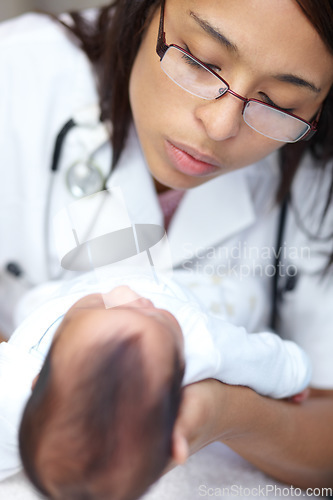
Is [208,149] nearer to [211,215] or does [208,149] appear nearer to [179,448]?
[211,215]

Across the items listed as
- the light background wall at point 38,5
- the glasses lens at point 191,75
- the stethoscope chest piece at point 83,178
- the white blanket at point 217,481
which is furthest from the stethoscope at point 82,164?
the light background wall at point 38,5

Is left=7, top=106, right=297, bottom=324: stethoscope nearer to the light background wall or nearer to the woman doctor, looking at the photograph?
the woman doctor

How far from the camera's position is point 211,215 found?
915 mm

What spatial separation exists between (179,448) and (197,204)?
54 cm

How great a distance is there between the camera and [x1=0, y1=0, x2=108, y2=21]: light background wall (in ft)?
5.24

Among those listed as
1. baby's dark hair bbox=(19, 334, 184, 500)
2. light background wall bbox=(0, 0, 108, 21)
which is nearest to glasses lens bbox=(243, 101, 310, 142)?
baby's dark hair bbox=(19, 334, 184, 500)

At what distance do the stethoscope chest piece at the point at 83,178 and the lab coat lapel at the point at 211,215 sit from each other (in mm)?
148

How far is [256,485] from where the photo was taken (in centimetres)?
68

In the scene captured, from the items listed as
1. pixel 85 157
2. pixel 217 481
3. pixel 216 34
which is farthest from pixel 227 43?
pixel 217 481

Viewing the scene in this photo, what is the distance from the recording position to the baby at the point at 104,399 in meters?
0.41

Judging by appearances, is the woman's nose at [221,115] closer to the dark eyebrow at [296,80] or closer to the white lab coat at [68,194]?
the dark eyebrow at [296,80]

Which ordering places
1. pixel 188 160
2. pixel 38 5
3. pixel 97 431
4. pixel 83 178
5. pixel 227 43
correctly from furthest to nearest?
pixel 38 5
pixel 83 178
pixel 188 160
pixel 227 43
pixel 97 431

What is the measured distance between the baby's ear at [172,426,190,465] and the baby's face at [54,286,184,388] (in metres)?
0.05

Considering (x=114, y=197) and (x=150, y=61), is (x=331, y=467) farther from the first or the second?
(x=150, y=61)
